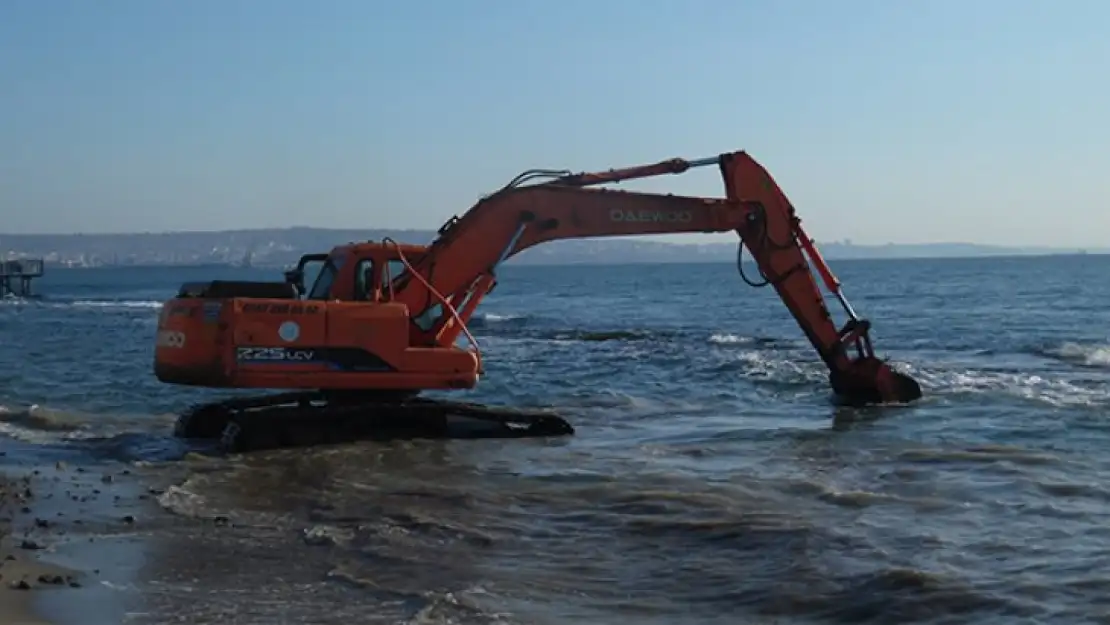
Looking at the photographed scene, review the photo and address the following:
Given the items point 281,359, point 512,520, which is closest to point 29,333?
point 281,359

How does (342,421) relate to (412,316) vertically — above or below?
below

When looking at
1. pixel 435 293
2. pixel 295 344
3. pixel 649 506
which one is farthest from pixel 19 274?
pixel 649 506

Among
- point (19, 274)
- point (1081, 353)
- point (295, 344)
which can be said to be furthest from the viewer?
point (19, 274)

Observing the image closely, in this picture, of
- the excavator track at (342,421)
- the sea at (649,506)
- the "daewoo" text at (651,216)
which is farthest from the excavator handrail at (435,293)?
the "daewoo" text at (651,216)

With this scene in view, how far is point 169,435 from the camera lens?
17.6 metres

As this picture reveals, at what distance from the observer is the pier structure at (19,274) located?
78562mm

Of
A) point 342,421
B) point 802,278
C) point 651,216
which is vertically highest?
point 651,216

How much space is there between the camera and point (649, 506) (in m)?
12.3

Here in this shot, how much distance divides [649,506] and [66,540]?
4890mm

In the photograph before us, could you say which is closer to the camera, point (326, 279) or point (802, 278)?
point (326, 279)

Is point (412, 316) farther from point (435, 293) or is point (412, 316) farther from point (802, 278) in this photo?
point (802, 278)

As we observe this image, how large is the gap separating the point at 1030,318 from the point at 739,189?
92.9ft

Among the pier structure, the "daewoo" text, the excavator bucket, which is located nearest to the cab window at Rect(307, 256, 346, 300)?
the "daewoo" text

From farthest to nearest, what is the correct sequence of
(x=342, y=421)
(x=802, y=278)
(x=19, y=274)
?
(x=19, y=274) < (x=802, y=278) < (x=342, y=421)
